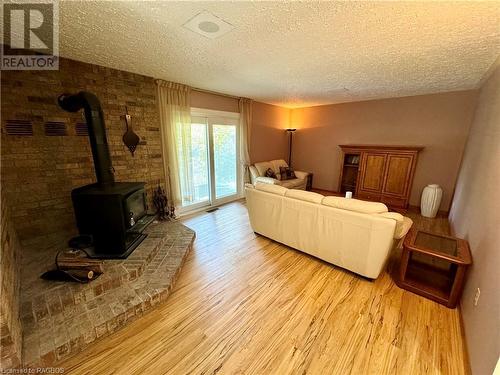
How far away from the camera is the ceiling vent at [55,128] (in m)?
2.42

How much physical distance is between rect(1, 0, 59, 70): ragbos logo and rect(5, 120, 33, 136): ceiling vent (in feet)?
1.84

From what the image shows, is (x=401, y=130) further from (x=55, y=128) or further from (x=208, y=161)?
(x=55, y=128)

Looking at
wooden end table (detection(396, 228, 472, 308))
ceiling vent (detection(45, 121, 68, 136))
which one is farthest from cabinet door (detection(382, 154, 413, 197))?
ceiling vent (detection(45, 121, 68, 136))

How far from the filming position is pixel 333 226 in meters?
2.24

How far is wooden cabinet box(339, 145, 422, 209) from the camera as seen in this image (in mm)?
4277

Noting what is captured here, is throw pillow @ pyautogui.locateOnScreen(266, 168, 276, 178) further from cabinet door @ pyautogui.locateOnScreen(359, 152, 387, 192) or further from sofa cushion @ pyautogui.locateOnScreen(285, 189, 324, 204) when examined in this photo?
sofa cushion @ pyautogui.locateOnScreen(285, 189, 324, 204)

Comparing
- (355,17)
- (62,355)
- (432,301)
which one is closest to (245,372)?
(62,355)

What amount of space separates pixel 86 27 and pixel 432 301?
4005 millimetres

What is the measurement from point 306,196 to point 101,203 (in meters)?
2.21

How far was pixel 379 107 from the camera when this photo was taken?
4719 mm

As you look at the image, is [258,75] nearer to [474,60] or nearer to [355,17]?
[355,17]

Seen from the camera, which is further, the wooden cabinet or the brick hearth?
the wooden cabinet

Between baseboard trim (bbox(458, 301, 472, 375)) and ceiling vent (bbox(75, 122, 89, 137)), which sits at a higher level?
ceiling vent (bbox(75, 122, 89, 137))

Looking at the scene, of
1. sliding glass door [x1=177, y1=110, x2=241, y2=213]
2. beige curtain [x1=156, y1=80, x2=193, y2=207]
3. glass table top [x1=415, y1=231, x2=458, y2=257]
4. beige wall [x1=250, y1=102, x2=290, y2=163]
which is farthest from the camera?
beige wall [x1=250, y1=102, x2=290, y2=163]
